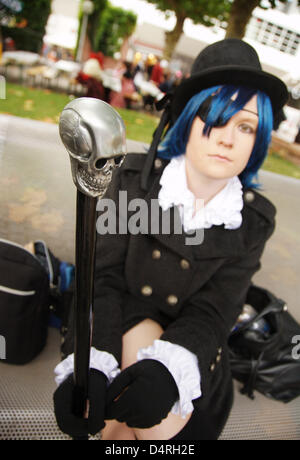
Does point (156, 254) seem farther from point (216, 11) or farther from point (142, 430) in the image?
point (216, 11)

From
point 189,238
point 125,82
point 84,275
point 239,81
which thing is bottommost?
point 125,82

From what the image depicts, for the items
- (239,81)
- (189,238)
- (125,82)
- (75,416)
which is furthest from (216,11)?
(125,82)

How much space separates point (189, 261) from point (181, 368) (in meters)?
0.33

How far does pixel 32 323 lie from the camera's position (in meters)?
1.07

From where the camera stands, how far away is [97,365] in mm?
806

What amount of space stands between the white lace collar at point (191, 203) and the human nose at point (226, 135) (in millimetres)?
198

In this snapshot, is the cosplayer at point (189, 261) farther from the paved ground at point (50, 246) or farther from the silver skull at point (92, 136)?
the silver skull at point (92, 136)

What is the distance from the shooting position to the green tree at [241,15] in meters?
1.75

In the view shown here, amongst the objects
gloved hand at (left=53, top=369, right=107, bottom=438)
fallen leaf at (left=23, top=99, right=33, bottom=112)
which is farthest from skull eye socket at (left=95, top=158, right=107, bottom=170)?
fallen leaf at (left=23, top=99, right=33, bottom=112)

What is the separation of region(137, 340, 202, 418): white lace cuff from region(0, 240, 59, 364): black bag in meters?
0.40

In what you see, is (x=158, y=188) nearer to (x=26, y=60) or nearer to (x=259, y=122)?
(x=259, y=122)

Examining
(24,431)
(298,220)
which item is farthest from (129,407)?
(298,220)

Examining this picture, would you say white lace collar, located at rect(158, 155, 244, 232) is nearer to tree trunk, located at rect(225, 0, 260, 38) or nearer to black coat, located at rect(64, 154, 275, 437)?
black coat, located at rect(64, 154, 275, 437)

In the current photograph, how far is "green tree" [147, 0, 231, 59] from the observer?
2.50 metres
